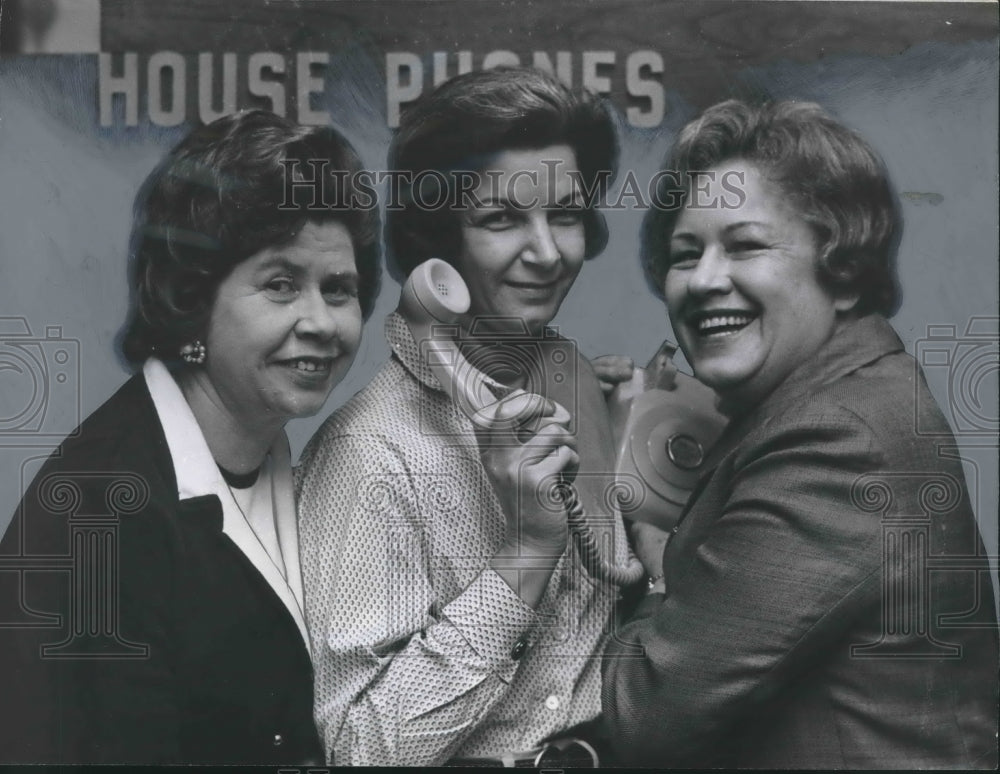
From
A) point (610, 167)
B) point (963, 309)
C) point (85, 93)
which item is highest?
point (85, 93)

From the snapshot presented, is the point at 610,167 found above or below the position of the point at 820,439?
above

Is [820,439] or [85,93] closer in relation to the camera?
[820,439]

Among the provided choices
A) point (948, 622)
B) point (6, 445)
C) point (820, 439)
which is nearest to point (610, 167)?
point (820, 439)

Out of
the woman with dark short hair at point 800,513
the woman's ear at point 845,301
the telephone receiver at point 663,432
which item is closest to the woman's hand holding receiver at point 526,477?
the telephone receiver at point 663,432

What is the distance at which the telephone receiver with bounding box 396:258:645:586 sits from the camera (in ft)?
15.8

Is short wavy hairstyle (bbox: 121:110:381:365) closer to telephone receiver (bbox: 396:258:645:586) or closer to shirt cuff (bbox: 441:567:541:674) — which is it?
telephone receiver (bbox: 396:258:645:586)

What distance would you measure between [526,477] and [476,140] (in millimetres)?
1186

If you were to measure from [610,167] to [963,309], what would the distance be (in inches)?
53.5

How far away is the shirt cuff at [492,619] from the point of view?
465cm

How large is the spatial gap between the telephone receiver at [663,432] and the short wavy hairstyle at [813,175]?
0.33 m

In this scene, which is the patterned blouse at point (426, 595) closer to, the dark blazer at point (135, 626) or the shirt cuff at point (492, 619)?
the shirt cuff at point (492, 619)

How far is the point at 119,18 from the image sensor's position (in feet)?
16.7

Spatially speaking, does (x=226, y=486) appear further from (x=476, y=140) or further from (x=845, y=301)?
(x=845, y=301)

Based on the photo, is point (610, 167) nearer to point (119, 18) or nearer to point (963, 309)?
point (963, 309)
